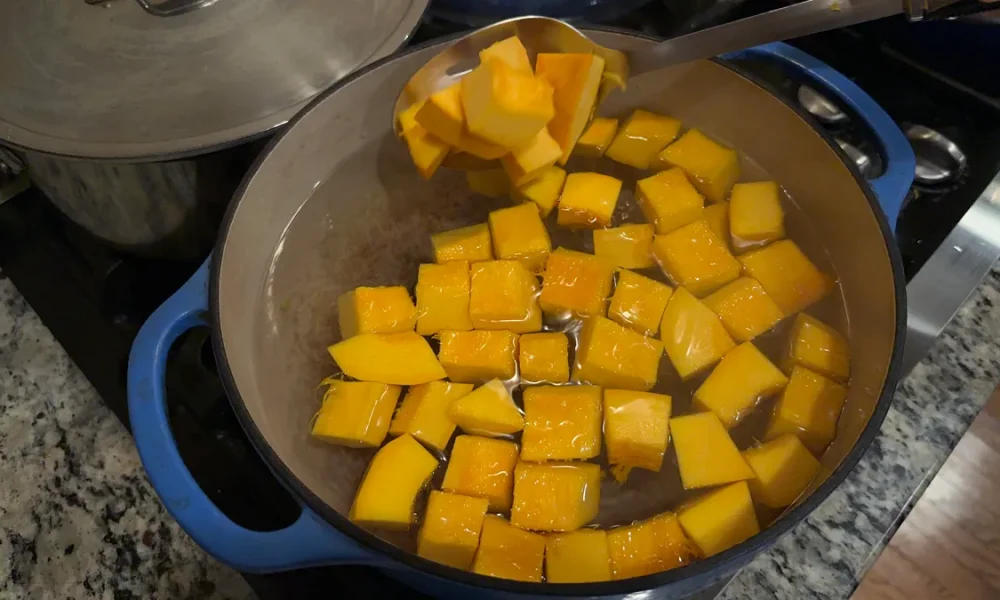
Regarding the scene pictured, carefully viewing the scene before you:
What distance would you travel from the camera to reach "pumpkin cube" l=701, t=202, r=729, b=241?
0.81 meters

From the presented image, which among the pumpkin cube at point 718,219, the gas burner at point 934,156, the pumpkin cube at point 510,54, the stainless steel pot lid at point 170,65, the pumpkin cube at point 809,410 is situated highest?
the pumpkin cube at point 510,54

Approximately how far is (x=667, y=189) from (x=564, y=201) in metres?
0.11

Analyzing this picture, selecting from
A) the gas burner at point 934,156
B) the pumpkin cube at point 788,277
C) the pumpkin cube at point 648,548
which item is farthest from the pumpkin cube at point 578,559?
the gas burner at point 934,156

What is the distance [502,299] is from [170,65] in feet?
1.24

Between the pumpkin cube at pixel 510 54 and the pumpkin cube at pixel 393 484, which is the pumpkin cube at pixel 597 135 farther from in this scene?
the pumpkin cube at pixel 393 484

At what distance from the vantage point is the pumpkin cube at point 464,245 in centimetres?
78

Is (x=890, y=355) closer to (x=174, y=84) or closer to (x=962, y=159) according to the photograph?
(x=962, y=159)

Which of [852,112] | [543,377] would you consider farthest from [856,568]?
[852,112]

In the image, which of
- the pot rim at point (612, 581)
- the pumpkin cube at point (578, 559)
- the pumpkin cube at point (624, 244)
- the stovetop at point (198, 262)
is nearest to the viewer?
the pot rim at point (612, 581)

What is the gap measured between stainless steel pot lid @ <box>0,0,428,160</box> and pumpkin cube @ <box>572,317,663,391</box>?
339 millimetres

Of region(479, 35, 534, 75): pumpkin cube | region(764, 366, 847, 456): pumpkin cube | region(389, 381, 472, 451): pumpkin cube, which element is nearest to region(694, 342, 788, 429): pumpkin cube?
region(764, 366, 847, 456): pumpkin cube

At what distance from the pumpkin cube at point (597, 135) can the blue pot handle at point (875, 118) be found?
143mm

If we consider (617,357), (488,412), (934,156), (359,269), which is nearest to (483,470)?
(488,412)

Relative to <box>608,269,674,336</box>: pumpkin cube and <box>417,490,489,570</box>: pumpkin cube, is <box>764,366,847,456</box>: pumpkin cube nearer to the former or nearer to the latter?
<box>608,269,674,336</box>: pumpkin cube
